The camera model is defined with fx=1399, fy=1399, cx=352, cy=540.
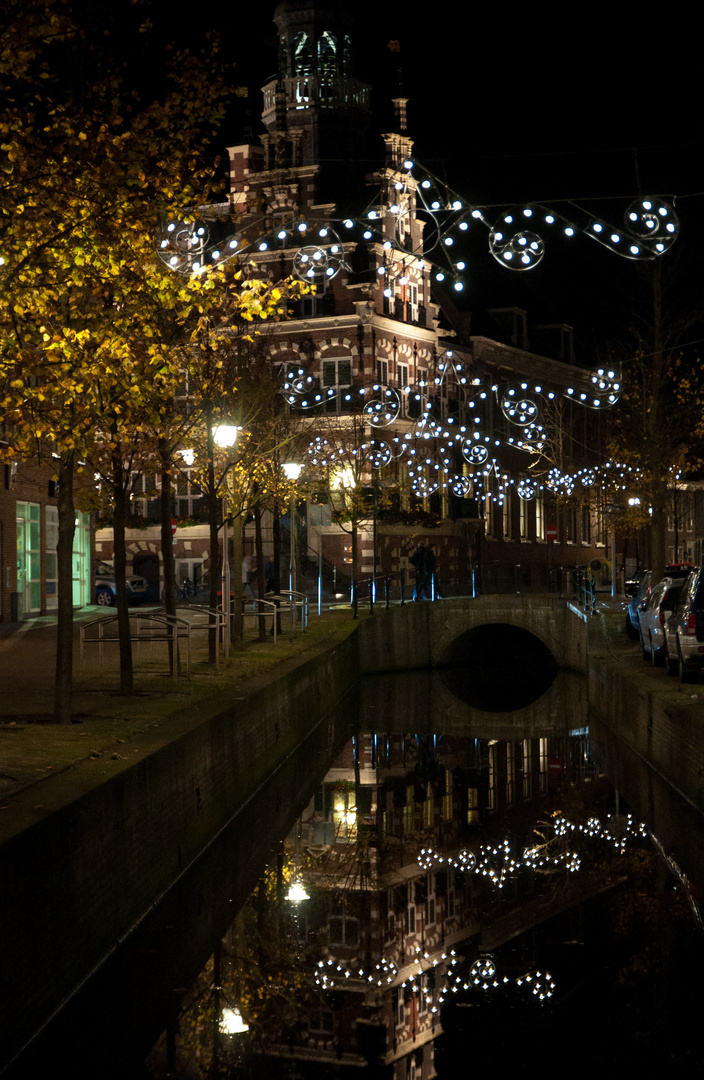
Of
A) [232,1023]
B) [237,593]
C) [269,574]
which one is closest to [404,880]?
[232,1023]

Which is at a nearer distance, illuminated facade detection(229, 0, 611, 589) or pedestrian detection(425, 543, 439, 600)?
pedestrian detection(425, 543, 439, 600)

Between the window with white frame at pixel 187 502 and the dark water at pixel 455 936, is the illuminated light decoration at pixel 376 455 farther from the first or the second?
the dark water at pixel 455 936

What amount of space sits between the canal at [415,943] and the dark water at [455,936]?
3cm

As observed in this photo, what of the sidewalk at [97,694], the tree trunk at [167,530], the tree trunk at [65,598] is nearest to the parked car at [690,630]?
the sidewalk at [97,694]

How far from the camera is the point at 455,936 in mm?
11922

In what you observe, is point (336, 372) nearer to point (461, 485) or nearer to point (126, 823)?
point (461, 485)

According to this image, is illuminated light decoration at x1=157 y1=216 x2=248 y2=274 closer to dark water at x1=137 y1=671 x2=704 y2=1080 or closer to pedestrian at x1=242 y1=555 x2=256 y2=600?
dark water at x1=137 y1=671 x2=704 y2=1080

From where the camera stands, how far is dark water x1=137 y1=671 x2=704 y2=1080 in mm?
9117

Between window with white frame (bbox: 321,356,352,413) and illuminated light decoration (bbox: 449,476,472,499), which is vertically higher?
window with white frame (bbox: 321,356,352,413)

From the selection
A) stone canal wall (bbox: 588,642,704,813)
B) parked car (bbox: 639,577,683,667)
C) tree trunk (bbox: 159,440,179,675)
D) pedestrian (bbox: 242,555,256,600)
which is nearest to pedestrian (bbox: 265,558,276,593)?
pedestrian (bbox: 242,555,256,600)

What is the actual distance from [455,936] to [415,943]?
13.7 inches

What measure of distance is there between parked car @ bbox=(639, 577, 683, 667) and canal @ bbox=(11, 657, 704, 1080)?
288 cm

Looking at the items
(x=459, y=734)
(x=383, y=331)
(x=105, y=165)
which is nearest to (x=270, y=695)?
(x=105, y=165)

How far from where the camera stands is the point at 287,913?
12742 mm
